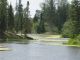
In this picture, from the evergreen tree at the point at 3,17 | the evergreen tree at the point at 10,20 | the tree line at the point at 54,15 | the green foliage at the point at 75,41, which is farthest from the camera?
the tree line at the point at 54,15

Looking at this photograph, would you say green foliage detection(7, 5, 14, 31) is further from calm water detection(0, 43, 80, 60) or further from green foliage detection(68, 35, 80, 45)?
calm water detection(0, 43, 80, 60)

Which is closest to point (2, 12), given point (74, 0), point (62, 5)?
point (74, 0)

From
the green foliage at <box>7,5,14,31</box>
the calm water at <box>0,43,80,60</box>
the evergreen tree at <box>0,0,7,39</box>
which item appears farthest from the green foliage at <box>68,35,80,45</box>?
the green foliage at <box>7,5,14,31</box>

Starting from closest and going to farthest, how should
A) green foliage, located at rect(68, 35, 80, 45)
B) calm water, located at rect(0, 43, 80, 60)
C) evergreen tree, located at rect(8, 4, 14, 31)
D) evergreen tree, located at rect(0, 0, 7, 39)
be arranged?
1. calm water, located at rect(0, 43, 80, 60)
2. green foliage, located at rect(68, 35, 80, 45)
3. evergreen tree, located at rect(0, 0, 7, 39)
4. evergreen tree, located at rect(8, 4, 14, 31)

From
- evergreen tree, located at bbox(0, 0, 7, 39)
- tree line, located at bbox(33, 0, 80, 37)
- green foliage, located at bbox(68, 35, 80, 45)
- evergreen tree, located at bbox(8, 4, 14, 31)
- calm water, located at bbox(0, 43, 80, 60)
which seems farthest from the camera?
tree line, located at bbox(33, 0, 80, 37)

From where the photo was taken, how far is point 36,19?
17975 cm

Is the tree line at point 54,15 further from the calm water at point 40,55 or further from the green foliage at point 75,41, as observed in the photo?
the calm water at point 40,55

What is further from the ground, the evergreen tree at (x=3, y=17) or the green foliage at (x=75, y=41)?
the evergreen tree at (x=3, y=17)

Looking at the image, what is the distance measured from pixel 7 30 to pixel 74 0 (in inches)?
1780

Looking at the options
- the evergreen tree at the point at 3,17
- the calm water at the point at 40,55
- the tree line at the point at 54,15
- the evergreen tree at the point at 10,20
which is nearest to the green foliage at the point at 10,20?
the evergreen tree at the point at 10,20

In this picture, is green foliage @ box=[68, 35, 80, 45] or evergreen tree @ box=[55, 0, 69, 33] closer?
green foliage @ box=[68, 35, 80, 45]

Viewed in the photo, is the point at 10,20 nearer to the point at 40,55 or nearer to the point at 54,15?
the point at 54,15

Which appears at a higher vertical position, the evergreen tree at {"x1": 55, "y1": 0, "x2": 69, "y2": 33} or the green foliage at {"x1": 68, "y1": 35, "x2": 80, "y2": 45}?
the evergreen tree at {"x1": 55, "y1": 0, "x2": 69, "y2": 33}

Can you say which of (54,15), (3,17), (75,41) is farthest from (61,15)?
(75,41)
